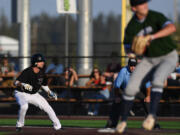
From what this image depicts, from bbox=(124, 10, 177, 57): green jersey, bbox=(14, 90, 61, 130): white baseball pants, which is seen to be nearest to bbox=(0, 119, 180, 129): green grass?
bbox=(14, 90, 61, 130): white baseball pants

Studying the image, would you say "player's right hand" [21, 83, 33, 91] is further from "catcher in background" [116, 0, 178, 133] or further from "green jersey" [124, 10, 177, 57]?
"green jersey" [124, 10, 177, 57]

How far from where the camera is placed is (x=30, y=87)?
12.1m

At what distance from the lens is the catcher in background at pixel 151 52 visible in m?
8.27

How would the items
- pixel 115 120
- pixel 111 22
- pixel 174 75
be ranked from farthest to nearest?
1. pixel 111 22
2. pixel 174 75
3. pixel 115 120

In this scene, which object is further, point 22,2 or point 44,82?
point 22,2

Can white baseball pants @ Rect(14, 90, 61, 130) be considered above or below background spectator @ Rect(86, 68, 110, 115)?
above

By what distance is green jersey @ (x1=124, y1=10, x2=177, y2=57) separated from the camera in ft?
27.6

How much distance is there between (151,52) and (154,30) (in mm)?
352

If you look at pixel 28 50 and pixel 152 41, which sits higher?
pixel 152 41

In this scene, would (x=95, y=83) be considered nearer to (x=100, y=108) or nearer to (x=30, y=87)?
(x=100, y=108)

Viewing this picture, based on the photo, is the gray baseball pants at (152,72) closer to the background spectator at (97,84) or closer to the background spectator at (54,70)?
the background spectator at (97,84)

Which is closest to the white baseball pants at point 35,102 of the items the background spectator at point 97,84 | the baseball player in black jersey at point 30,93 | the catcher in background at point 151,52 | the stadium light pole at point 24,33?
the baseball player in black jersey at point 30,93

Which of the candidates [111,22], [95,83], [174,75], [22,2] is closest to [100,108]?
[95,83]

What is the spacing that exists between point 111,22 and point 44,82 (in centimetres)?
15507
